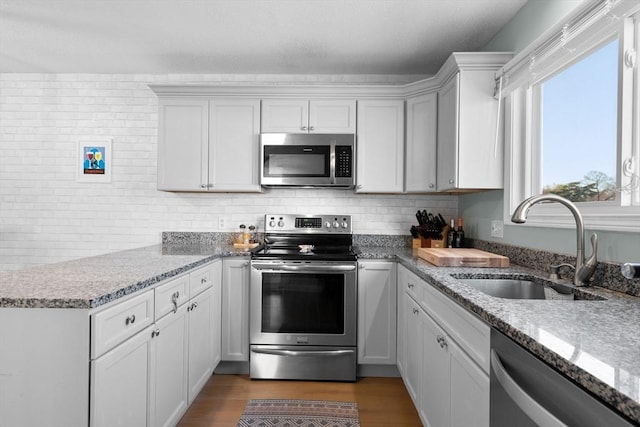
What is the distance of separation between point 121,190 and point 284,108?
1.75m

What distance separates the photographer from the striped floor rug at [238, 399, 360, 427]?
219 cm

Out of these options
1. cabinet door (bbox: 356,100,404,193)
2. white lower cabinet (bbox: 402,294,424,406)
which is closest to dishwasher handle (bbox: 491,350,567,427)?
white lower cabinet (bbox: 402,294,424,406)

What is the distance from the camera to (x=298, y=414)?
229 centimetres

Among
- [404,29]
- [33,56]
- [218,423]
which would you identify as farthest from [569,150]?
[33,56]

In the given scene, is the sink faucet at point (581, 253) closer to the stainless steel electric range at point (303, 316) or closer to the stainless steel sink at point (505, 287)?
the stainless steel sink at point (505, 287)

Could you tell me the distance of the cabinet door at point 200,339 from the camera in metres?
2.19

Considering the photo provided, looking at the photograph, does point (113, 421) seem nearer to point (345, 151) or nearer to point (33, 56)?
point (345, 151)

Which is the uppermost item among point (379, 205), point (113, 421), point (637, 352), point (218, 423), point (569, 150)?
point (569, 150)

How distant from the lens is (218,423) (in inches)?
86.7

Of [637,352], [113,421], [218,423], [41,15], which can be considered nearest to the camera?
[637,352]

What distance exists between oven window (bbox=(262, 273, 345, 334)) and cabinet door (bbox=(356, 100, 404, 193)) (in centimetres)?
88

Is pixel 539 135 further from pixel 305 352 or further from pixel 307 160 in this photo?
pixel 305 352

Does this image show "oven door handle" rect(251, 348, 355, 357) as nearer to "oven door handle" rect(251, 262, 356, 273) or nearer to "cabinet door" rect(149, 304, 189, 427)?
"oven door handle" rect(251, 262, 356, 273)

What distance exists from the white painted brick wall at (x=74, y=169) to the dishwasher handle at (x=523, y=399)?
115 inches
